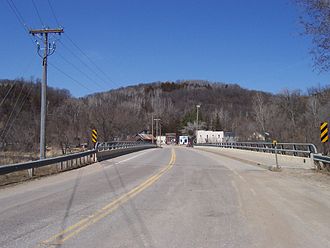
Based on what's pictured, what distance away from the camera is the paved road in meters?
6.95

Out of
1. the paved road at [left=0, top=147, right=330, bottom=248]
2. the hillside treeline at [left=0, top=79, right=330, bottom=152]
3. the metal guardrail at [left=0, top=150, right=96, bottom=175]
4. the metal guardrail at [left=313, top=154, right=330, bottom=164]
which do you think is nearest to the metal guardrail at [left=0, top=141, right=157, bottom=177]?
the metal guardrail at [left=0, top=150, right=96, bottom=175]

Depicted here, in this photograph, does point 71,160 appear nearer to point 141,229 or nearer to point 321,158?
point 321,158

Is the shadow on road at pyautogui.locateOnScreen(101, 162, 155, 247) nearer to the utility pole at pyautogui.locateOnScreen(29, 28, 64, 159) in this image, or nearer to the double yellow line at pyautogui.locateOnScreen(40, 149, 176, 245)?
the double yellow line at pyautogui.locateOnScreen(40, 149, 176, 245)

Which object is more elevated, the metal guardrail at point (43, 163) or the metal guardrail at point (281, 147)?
the metal guardrail at point (281, 147)

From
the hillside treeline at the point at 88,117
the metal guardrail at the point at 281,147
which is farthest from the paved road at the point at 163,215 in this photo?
the hillside treeline at the point at 88,117

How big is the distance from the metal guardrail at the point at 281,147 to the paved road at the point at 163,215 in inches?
327

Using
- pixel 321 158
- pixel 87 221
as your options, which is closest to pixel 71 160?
pixel 321 158

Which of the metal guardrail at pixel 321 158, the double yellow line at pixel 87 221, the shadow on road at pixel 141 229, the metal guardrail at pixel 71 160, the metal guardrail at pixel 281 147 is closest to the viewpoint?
the shadow on road at pixel 141 229

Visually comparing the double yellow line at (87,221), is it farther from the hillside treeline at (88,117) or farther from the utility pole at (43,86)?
the hillside treeline at (88,117)

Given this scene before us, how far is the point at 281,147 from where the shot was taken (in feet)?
103

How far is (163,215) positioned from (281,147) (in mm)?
24022

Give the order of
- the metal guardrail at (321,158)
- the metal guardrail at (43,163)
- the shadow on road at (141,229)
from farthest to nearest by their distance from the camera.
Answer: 1. the metal guardrail at (321,158)
2. the metal guardrail at (43,163)
3. the shadow on road at (141,229)

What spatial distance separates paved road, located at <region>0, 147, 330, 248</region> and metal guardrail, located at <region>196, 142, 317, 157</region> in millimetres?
8295

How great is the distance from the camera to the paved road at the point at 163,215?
695cm
